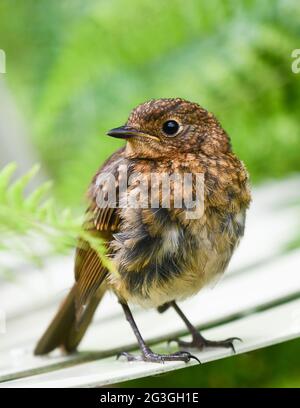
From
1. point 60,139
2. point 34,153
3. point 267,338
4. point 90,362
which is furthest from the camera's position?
point 34,153

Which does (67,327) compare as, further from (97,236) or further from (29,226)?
(29,226)

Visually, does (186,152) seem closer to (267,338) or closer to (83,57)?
(267,338)

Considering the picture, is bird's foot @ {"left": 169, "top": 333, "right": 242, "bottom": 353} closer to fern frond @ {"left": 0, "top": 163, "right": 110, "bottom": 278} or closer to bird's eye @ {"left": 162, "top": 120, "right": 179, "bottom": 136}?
bird's eye @ {"left": 162, "top": 120, "right": 179, "bottom": 136}

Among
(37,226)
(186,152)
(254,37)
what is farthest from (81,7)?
(37,226)

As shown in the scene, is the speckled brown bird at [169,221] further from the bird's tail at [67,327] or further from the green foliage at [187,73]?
the green foliage at [187,73]

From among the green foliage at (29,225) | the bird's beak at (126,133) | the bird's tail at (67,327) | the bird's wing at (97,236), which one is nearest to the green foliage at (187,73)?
the bird's tail at (67,327)

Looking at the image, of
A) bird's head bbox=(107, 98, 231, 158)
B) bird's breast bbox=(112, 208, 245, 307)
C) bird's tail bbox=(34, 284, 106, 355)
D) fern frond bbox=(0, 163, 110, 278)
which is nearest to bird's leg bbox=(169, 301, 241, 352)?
bird's breast bbox=(112, 208, 245, 307)
